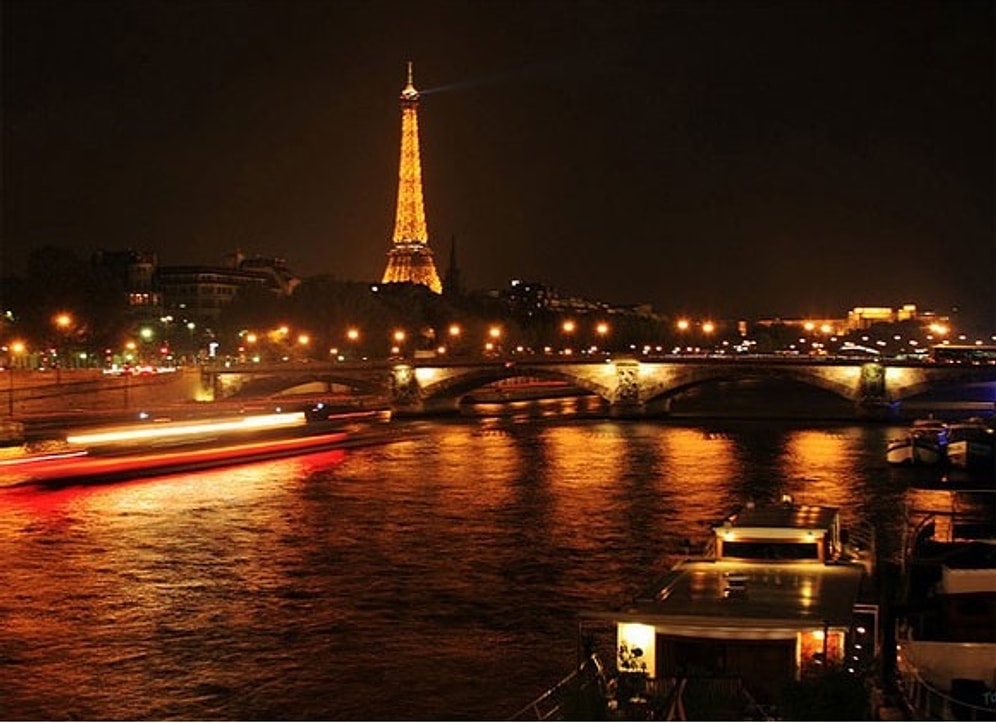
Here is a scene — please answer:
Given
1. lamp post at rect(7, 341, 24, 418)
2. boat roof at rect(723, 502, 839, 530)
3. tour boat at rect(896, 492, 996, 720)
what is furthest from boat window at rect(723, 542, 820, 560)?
lamp post at rect(7, 341, 24, 418)

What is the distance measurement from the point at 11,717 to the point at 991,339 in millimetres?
132604

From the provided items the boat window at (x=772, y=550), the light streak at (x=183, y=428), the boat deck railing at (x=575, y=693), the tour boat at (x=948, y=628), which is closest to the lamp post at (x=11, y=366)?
the light streak at (x=183, y=428)

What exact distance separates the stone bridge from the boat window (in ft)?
113

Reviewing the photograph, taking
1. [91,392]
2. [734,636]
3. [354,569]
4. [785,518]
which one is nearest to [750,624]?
[734,636]

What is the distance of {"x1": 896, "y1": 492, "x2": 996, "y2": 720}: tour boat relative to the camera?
367 inches

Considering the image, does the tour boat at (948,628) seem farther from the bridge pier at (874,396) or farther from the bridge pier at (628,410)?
the bridge pier at (628,410)

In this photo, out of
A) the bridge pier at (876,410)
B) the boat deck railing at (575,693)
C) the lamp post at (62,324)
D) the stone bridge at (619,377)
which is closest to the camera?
the boat deck railing at (575,693)

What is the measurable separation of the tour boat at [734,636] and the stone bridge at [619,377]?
118ft

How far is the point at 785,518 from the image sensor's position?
14672 millimetres

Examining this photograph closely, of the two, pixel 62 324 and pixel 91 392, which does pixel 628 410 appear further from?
pixel 62 324

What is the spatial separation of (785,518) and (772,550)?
1.22 m

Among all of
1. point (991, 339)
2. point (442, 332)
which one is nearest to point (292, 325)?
point (442, 332)

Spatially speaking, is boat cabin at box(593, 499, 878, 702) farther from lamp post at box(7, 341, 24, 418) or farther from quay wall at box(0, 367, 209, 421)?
lamp post at box(7, 341, 24, 418)

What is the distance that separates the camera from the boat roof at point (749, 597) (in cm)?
990
